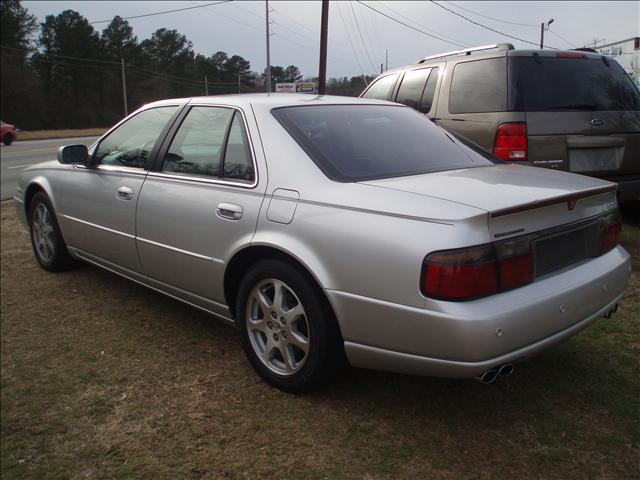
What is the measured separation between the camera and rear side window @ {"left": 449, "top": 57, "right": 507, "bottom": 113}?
506 centimetres

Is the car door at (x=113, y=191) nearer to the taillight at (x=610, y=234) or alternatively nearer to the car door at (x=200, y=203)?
the car door at (x=200, y=203)

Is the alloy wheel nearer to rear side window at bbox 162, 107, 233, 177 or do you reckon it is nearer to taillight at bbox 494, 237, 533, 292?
rear side window at bbox 162, 107, 233, 177

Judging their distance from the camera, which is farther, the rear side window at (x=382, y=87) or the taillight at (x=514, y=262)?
the rear side window at (x=382, y=87)

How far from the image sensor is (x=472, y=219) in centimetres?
231

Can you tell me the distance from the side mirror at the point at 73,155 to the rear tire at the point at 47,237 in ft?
2.14

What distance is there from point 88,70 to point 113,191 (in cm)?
7753

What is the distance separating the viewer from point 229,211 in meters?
3.16

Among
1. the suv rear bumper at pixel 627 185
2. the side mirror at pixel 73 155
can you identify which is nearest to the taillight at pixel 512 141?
the suv rear bumper at pixel 627 185

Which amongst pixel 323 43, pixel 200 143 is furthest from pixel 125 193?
pixel 323 43

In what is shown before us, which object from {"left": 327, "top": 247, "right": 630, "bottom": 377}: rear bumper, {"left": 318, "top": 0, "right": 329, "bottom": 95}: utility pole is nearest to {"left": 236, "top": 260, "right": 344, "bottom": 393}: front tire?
{"left": 327, "top": 247, "right": 630, "bottom": 377}: rear bumper

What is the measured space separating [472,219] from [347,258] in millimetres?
565

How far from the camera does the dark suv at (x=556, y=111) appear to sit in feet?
16.1

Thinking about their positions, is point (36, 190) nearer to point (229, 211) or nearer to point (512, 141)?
point (229, 211)

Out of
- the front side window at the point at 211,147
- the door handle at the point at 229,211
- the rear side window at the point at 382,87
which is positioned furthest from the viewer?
the rear side window at the point at 382,87
